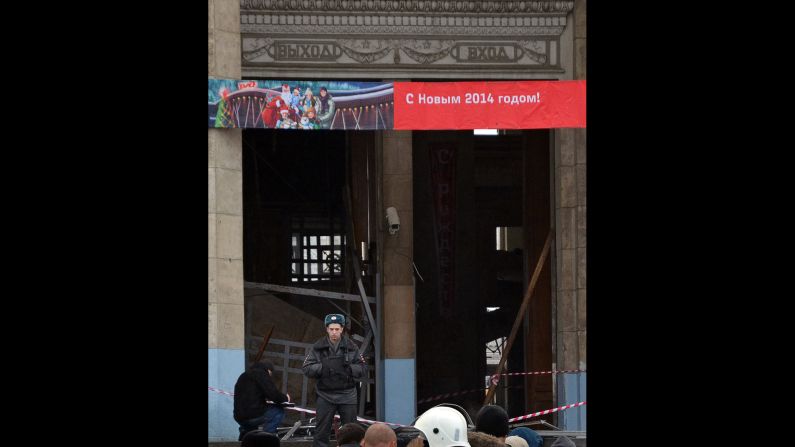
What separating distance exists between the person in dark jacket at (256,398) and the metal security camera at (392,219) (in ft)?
15.9

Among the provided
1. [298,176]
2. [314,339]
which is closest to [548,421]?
[314,339]

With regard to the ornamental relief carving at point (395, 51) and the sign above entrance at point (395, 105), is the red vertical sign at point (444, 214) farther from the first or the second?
the sign above entrance at point (395, 105)

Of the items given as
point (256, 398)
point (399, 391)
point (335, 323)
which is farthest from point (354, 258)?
point (335, 323)

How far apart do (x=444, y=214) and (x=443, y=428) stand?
57.9 feet

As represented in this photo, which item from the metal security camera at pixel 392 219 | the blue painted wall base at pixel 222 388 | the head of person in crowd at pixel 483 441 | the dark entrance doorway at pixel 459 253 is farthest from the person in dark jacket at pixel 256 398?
the head of person in crowd at pixel 483 441

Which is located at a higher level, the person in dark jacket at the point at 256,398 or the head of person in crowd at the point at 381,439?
the head of person in crowd at the point at 381,439

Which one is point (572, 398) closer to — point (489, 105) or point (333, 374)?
point (489, 105)

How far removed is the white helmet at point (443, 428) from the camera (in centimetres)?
786
